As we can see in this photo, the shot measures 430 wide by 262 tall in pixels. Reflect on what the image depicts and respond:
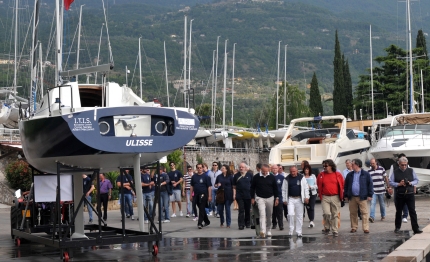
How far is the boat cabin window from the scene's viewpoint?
17656mm

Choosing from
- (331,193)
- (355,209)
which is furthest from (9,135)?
(331,193)

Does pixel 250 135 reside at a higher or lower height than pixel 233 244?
higher

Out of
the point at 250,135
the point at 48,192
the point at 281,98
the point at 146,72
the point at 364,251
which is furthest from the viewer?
the point at 146,72

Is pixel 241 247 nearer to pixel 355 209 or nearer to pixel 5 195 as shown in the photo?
pixel 355 209

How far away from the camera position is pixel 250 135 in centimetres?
7612

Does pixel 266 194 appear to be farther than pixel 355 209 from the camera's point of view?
No

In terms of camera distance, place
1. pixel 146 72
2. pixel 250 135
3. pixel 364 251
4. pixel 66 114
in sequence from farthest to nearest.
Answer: pixel 146 72
pixel 250 135
pixel 364 251
pixel 66 114

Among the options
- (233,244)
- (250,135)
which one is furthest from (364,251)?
(250,135)

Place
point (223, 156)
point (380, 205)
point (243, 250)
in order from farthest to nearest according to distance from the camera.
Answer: point (223, 156), point (380, 205), point (243, 250)

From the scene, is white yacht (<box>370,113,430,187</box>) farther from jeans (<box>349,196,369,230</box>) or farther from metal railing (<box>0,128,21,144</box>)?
metal railing (<box>0,128,21,144</box>)

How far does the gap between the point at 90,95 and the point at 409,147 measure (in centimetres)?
1772

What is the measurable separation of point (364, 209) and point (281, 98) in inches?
3385

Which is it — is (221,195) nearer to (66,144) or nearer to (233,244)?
(233,244)

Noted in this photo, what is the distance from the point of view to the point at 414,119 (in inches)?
1503
